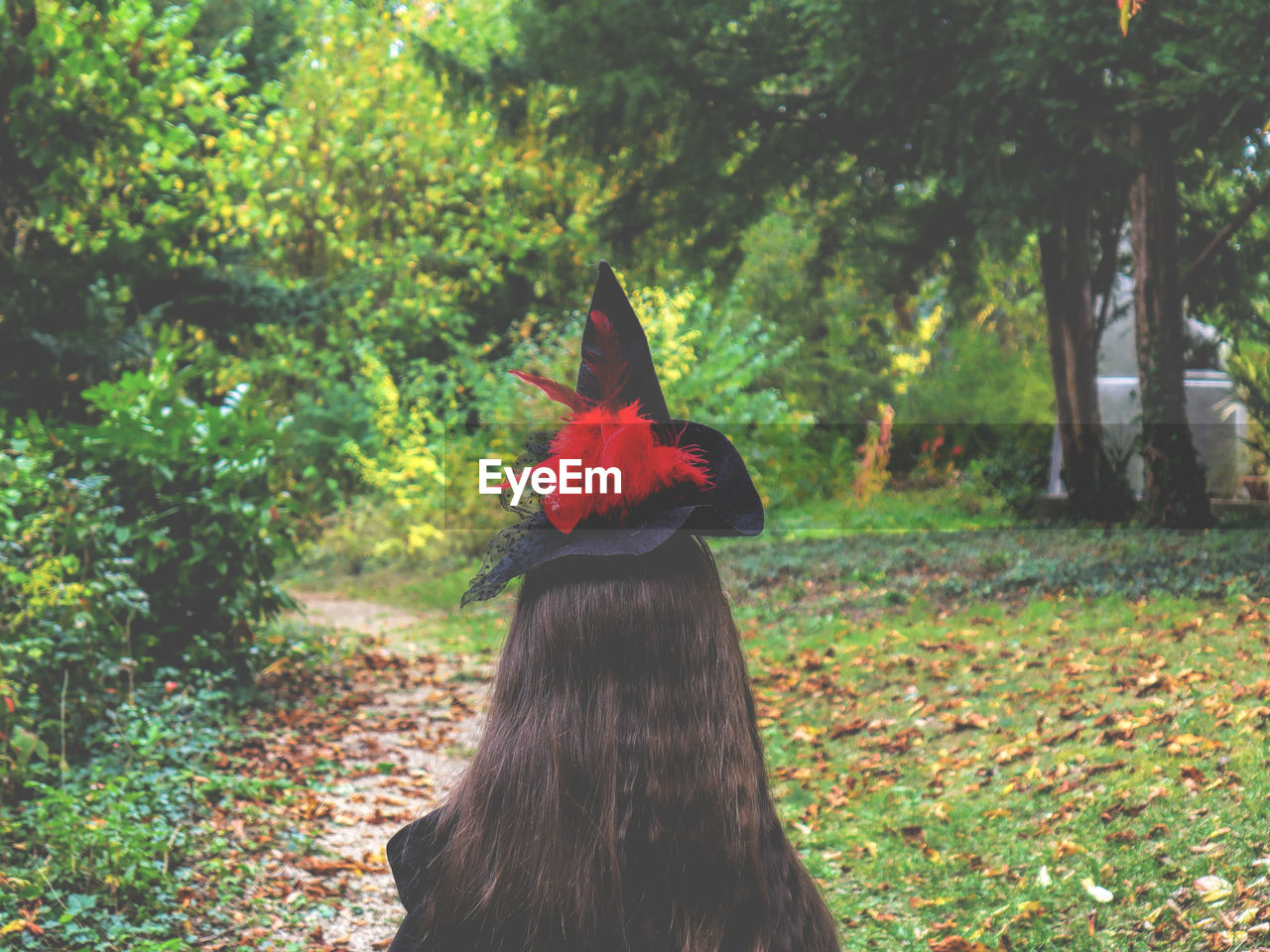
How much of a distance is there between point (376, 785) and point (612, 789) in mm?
4801

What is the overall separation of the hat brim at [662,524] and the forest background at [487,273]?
8.61 ft

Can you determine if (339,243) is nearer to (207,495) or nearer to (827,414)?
(827,414)

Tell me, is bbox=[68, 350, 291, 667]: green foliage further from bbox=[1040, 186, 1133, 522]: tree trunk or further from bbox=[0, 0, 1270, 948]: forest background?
bbox=[1040, 186, 1133, 522]: tree trunk

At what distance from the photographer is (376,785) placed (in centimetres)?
588

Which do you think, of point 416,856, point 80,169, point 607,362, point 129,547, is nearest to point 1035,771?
point 416,856

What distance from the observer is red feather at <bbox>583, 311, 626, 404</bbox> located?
1.56 m

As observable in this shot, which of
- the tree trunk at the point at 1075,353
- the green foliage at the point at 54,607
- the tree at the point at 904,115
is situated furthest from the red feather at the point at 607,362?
the tree trunk at the point at 1075,353

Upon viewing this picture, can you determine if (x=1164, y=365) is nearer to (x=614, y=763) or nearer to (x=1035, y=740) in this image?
(x=1035, y=740)

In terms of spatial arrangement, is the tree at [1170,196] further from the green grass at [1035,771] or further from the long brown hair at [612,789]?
the long brown hair at [612,789]

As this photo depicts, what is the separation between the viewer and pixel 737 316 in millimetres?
15117

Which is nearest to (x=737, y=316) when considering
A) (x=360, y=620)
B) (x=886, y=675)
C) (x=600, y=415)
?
(x=360, y=620)

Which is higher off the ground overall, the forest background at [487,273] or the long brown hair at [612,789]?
the forest background at [487,273]

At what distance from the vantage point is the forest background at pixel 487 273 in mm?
6405

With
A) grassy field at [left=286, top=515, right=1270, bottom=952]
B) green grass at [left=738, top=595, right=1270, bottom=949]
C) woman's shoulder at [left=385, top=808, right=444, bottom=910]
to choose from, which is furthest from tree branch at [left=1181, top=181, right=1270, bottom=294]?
woman's shoulder at [left=385, top=808, right=444, bottom=910]
